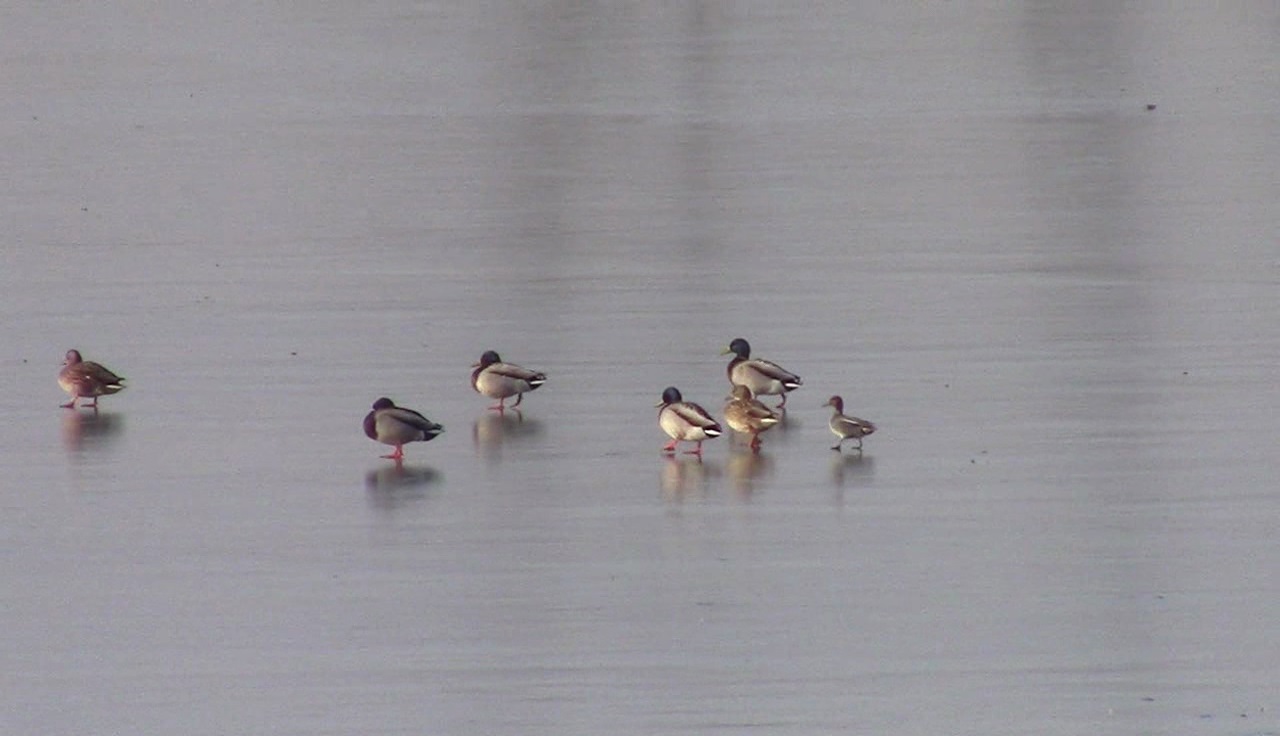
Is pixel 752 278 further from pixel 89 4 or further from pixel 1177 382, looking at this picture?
pixel 89 4

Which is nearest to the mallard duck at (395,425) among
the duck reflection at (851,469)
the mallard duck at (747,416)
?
the mallard duck at (747,416)

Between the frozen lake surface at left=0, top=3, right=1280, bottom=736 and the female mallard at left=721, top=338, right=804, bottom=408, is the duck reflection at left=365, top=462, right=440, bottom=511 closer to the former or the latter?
the frozen lake surface at left=0, top=3, right=1280, bottom=736

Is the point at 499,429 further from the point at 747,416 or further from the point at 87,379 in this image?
the point at 87,379

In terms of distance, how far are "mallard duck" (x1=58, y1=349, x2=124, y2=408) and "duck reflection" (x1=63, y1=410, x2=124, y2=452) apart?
11 centimetres

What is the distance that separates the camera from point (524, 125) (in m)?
27.6

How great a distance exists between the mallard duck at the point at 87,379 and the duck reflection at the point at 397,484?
6.93 ft

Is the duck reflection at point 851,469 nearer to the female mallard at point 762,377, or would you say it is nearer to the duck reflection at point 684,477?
the duck reflection at point 684,477

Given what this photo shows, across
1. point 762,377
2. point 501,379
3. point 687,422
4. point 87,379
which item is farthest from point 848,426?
point 87,379

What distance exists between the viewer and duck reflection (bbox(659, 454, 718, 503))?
1270 cm

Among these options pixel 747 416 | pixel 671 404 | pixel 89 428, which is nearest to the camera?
pixel 671 404

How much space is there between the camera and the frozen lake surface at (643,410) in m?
9.73

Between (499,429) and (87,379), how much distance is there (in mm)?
2224

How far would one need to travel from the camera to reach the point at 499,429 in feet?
47.1

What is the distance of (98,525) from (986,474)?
3.99 m
